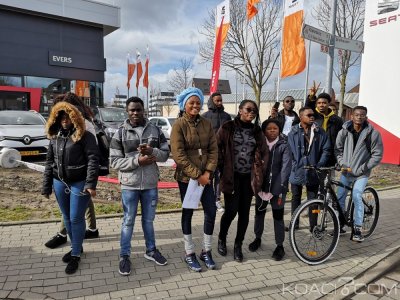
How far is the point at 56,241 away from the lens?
426cm

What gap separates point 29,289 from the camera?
10.8 feet

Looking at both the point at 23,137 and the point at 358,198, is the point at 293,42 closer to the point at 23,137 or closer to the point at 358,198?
the point at 358,198

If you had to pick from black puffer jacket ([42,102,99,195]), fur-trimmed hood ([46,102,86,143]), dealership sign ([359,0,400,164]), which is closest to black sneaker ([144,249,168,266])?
black puffer jacket ([42,102,99,195])

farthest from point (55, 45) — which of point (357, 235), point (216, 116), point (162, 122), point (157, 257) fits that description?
point (357, 235)

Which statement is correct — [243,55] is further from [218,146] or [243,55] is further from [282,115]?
[218,146]

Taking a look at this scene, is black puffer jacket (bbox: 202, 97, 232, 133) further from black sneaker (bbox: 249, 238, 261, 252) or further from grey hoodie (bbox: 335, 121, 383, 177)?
black sneaker (bbox: 249, 238, 261, 252)

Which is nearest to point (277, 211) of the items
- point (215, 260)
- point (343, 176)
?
point (215, 260)

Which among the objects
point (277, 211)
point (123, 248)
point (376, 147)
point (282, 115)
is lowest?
point (123, 248)

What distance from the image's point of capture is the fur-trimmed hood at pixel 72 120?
3.49m

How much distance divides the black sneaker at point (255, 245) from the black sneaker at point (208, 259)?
2.30 feet

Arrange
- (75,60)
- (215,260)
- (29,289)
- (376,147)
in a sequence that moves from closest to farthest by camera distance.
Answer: (29,289) < (215,260) < (376,147) < (75,60)

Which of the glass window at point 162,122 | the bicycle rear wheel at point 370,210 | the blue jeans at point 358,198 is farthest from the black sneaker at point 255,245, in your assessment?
the glass window at point 162,122

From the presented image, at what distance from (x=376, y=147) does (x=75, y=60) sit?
88.5 ft

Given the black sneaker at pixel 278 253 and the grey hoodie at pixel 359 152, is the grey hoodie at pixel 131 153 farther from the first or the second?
the grey hoodie at pixel 359 152
